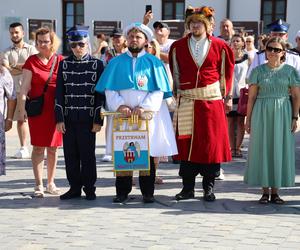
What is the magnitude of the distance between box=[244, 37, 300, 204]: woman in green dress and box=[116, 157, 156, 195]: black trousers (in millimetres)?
1015

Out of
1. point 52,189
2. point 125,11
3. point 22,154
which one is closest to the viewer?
point 52,189

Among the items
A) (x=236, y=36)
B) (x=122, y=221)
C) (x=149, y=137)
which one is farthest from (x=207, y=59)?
(x=236, y=36)

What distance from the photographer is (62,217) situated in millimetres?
6504

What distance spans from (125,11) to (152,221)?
67.7 feet

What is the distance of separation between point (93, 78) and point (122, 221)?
1574 mm

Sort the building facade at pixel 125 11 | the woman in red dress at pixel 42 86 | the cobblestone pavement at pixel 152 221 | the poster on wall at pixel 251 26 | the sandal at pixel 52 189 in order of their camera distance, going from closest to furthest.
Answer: the cobblestone pavement at pixel 152 221
the woman in red dress at pixel 42 86
the sandal at pixel 52 189
the poster on wall at pixel 251 26
the building facade at pixel 125 11

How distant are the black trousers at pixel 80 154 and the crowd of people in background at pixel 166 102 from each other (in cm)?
1

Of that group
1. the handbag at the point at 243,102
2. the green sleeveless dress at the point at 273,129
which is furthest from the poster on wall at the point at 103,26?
the green sleeveless dress at the point at 273,129

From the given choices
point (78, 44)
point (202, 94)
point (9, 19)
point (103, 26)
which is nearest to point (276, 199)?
point (202, 94)

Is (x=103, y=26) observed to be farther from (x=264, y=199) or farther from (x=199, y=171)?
(x=264, y=199)

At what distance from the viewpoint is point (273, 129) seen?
275 inches

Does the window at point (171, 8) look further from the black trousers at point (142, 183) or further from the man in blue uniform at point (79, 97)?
the black trousers at point (142, 183)

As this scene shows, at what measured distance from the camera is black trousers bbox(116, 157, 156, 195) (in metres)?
7.08

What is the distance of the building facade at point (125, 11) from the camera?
25.1 m
